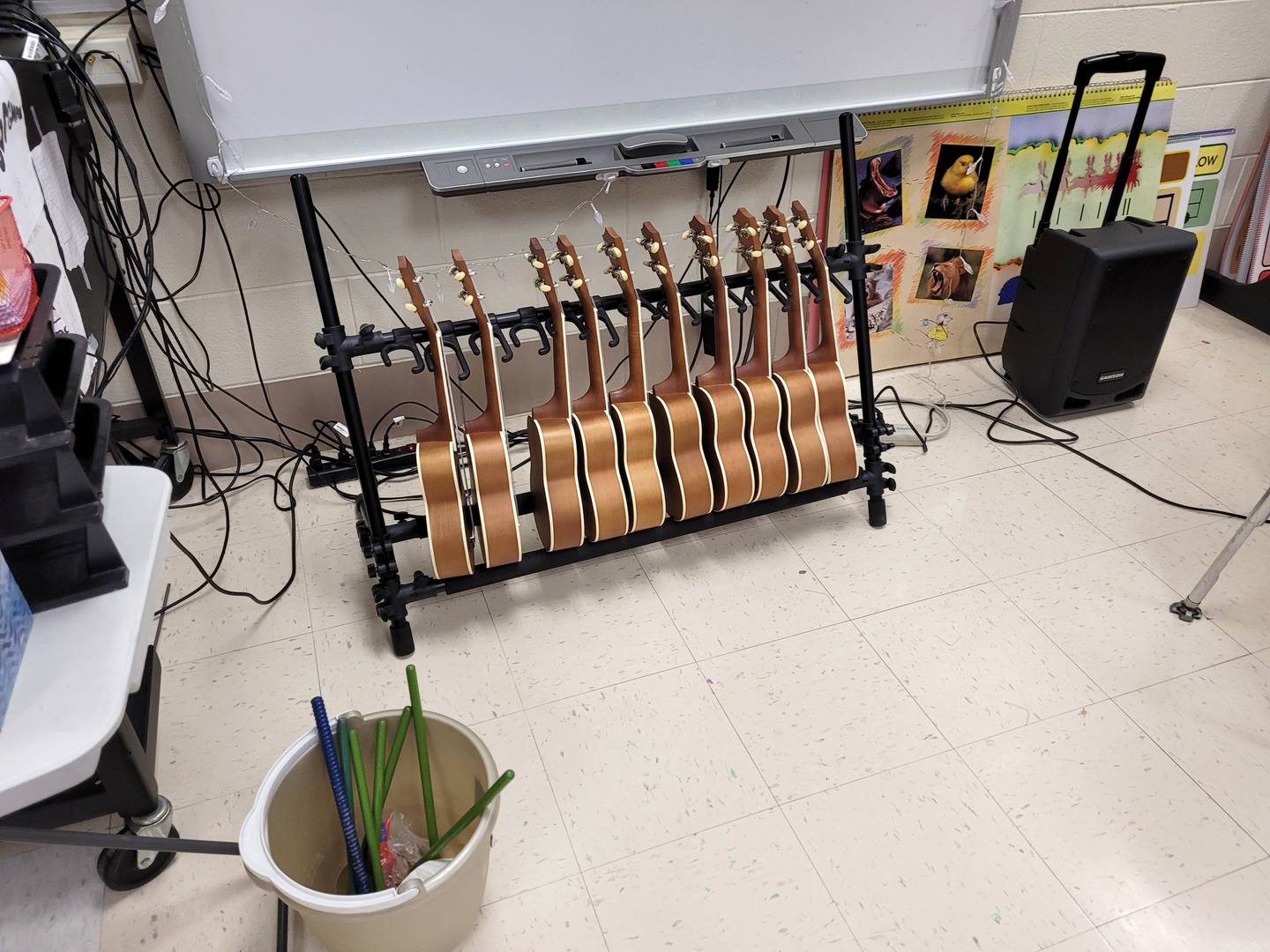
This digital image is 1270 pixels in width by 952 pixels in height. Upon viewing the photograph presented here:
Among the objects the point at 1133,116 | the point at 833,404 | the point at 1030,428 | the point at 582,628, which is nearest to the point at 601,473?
the point at 582,628

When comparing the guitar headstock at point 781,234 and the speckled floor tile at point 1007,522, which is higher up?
the guitar headstock at point 781,234

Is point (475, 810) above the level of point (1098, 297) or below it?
below

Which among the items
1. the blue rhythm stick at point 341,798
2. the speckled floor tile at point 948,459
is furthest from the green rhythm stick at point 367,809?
the speckled floor tile at point 948,459

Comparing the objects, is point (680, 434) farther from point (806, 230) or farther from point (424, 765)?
point (424, 765)

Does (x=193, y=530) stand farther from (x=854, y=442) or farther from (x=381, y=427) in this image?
(x=854, y=442)

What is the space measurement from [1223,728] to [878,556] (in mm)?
688

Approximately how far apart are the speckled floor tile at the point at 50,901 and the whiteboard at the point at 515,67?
4.07 ft

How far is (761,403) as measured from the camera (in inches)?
71.8

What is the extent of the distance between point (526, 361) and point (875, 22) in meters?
1.15

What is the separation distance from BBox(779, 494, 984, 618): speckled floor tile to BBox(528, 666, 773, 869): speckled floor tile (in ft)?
1.39

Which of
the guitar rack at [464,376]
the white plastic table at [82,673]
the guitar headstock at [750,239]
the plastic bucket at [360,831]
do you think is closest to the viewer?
the white plastic table at [82,673]

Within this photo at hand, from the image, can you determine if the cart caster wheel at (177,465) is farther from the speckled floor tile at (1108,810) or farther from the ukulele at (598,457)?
the speckled floor tile at (1108,810)

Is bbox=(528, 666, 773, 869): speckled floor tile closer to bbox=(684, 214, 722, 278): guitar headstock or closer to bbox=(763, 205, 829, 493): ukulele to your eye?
bbox=(763, 205, 829, 493): ukulele

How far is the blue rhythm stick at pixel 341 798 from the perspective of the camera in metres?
1.08
